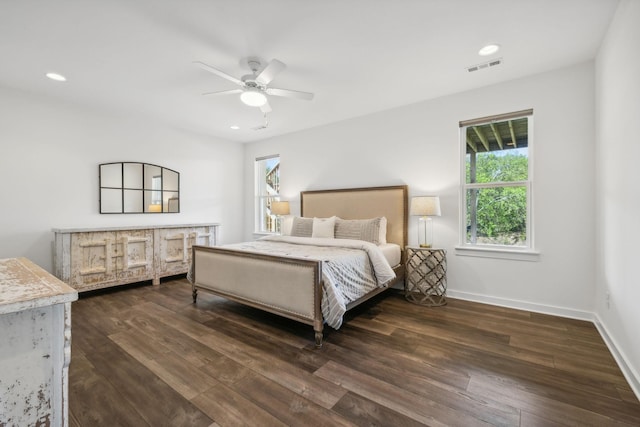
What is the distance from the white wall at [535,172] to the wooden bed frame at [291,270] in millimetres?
241

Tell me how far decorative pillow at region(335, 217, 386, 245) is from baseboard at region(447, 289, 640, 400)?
1166mm

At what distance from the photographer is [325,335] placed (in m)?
2.53

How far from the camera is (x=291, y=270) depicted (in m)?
2.49

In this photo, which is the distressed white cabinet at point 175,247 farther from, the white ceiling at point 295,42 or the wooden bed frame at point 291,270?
the white ceiling at point 295,42

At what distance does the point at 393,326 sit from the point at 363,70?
2608 millimetres

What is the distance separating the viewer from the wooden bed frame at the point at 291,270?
2385 millimetres

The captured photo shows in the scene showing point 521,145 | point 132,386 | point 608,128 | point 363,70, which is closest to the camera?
point 132,386

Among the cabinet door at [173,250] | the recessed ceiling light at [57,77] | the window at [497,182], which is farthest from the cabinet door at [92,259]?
the window at [497,182]

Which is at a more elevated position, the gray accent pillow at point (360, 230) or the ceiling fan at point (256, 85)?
the ceiling fan at point (256, 85)

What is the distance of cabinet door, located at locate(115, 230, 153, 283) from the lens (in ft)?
12.7

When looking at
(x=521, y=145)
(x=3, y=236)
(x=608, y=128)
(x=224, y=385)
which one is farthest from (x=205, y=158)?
(x=608, y=128)

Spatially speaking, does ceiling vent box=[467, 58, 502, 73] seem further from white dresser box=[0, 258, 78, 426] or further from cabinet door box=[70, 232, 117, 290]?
cabinet door box=[70, 232, 117, 290]

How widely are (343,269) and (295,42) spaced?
6.77 feet

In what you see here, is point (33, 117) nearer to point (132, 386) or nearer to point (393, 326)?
point (132, 386)
